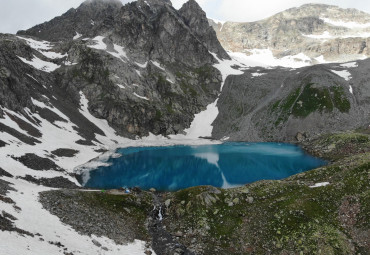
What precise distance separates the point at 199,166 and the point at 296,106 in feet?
257

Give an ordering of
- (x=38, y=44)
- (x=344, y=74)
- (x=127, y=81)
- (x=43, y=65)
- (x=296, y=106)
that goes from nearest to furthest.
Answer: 1. (x=296, y=106)
2. (x=43, y=65)
3. (x=127, y=81)
4. (x=344, y=74)
5. (x=38, y=44)

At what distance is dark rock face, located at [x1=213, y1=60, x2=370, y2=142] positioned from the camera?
122 m

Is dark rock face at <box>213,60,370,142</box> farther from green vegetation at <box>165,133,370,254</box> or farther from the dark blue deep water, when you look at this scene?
green vegetation at <box>165,133,370,254</box>

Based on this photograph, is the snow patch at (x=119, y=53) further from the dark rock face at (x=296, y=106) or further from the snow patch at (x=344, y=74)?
the snow patch at (x=344, y=74)

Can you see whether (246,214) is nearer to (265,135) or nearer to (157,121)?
(265,135)

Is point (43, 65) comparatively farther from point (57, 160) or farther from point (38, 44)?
point (57, 160)

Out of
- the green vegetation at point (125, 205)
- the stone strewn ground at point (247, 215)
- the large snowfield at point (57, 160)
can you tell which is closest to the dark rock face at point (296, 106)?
the large snowfield at point (57, 160)

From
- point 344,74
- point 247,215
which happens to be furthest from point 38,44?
point 344,74

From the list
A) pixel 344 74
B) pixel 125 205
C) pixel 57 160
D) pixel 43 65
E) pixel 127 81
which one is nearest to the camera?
pixel 125 205

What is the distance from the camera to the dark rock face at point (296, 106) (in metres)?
122

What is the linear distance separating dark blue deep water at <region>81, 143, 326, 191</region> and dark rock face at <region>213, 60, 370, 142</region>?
18698 mm

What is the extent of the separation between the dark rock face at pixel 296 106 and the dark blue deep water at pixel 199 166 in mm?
18698

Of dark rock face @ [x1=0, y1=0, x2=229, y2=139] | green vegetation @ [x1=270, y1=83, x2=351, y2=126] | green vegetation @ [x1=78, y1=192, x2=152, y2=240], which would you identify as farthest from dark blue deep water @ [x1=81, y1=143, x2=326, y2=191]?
dark rock face @ [x1=0, y1=0, x2=229, y2=139]

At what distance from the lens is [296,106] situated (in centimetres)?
13288
